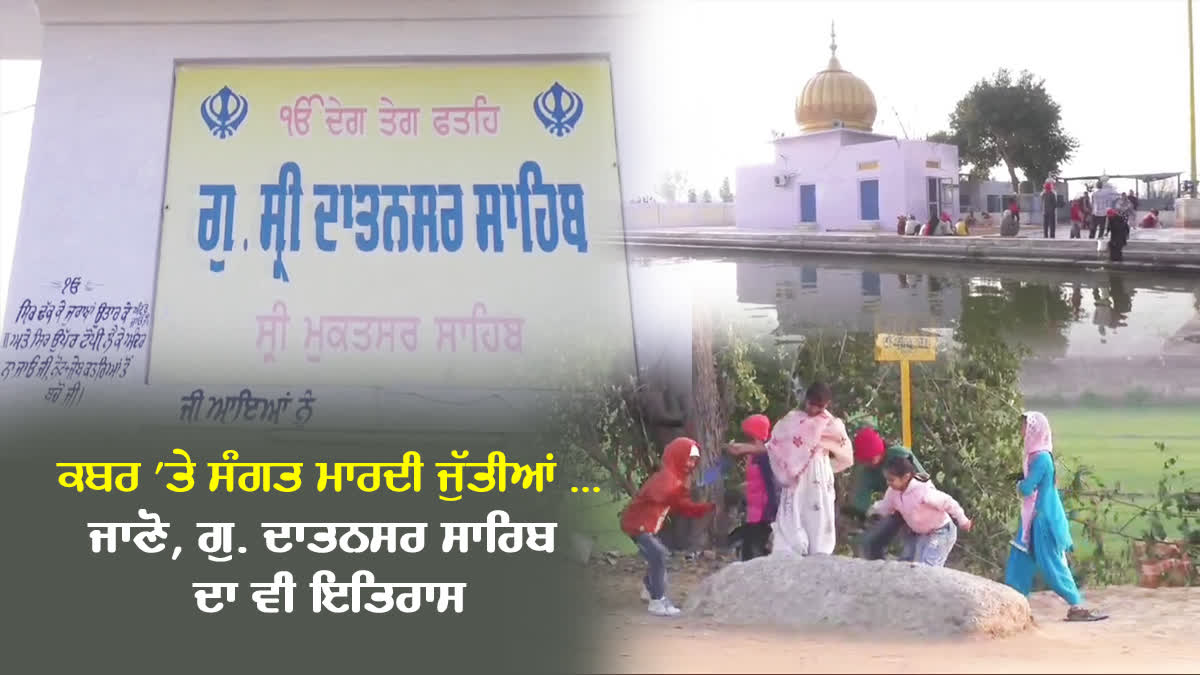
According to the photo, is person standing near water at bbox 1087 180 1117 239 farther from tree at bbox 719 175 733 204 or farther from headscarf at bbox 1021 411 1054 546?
tree at bbox 719 175 733 204

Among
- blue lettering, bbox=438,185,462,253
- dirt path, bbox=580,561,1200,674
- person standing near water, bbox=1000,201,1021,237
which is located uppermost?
person standing near water, bbox=1000,201,1021,237

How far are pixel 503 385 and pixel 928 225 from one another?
2.56 meters

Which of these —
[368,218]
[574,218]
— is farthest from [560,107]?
[368,218]

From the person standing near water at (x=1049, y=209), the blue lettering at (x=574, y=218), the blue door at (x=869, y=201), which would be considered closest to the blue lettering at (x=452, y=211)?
the blue lettering at (x=574, y=218)

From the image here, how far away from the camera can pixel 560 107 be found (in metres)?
3.81

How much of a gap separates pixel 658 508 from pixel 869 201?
213cm

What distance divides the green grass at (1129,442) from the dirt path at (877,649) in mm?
994

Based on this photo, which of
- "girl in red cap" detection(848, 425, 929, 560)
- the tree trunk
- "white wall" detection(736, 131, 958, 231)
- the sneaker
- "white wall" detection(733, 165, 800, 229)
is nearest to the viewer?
the sneaker

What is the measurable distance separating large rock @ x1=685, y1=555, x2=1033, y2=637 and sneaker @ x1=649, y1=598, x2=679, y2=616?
2.5 inches

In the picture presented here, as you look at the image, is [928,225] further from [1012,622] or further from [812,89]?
[1012,622]

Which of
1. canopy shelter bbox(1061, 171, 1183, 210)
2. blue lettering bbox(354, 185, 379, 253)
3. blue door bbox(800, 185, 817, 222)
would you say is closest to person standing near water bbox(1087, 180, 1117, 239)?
canopy shelter bbox(1061, 171, 1183, 210)

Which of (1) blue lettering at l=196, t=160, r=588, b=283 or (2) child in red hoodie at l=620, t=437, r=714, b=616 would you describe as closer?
(1) blue lettering at l=196, t=160, r=588, b=283

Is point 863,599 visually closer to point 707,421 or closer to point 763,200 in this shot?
point 707,421

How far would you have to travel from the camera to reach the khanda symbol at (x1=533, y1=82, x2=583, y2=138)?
3807mm
